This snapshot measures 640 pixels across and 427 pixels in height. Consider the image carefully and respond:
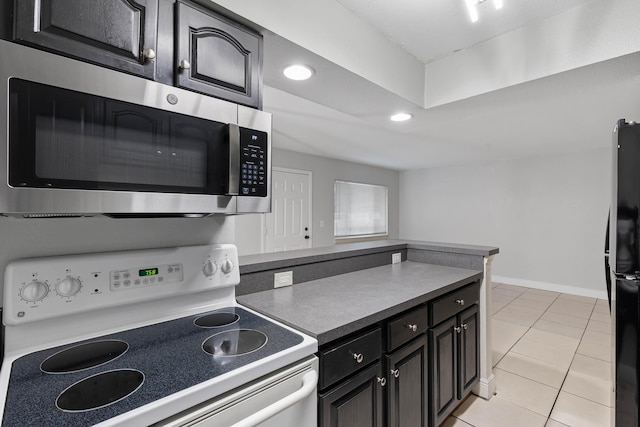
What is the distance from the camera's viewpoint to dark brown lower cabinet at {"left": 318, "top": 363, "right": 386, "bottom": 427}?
1.05m

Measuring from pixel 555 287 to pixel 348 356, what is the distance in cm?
526

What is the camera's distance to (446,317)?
1.69 m

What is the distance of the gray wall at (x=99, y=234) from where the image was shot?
94cm

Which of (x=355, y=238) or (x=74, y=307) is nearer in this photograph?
(x=74, y=307)

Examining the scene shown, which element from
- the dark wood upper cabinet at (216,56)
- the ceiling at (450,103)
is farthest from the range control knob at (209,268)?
the ceiling at (450,103)

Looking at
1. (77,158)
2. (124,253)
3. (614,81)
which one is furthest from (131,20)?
(614,81)

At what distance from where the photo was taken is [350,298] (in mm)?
1428

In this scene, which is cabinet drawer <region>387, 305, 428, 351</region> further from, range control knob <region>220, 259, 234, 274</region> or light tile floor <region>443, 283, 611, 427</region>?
light tile floor <region>443, 283, 611, 427</region>

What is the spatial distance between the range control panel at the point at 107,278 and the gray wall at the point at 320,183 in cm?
314

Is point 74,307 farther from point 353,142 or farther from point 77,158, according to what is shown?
point 353,142

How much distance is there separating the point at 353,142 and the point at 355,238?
2.40m

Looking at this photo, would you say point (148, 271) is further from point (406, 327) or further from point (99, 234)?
point (406, 327)

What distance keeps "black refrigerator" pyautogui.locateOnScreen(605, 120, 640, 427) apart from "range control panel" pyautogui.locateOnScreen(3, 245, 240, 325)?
5.00ft

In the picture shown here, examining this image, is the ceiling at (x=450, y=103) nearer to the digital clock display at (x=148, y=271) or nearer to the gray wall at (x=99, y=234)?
the gray wall at (x=99, y=234)
